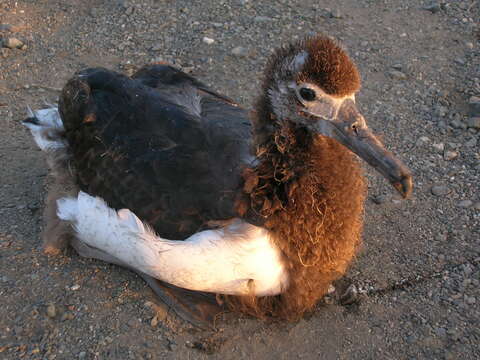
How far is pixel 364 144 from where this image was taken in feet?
10.5

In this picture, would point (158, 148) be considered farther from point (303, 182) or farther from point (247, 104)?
point (247, 104)

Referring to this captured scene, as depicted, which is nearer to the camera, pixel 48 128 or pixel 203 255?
pixel 203 255

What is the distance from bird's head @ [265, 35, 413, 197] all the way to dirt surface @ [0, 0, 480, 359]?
1.11m

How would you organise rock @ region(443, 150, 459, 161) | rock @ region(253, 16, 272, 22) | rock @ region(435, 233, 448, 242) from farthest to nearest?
rock @ region(253, 16, 272, 22) → rock @ region(443, 150, 459, 161) → rock @ region(435, 233, 448, 242)

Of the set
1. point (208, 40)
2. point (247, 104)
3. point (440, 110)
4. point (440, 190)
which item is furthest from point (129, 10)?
point (440, 190)

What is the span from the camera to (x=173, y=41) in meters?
6.42

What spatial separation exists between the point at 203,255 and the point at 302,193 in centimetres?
66

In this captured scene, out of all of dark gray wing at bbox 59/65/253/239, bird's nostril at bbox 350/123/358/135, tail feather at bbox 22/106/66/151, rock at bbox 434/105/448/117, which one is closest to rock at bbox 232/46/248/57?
dark gray wing at bbox 59/65/253/239

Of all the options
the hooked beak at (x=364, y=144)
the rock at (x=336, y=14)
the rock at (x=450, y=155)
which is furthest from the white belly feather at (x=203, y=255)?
the rock at (x=336, y=14)

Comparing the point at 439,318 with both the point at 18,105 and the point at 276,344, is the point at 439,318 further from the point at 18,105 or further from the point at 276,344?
the point at 18,105

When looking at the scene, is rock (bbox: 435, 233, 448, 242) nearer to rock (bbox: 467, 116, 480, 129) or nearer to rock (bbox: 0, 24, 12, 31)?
rock (bbox: 467, 116, 480, 129)

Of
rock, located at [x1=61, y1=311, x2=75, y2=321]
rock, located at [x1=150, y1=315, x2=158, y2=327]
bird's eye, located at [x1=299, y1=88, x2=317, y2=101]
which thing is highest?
bird's eye, located at [x1=299, y1=88, x2=317, y2=101]

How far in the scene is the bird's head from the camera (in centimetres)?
318

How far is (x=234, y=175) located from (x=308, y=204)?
0.45 metres
